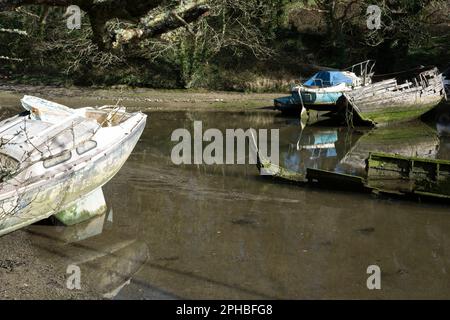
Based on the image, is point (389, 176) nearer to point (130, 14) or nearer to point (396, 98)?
point (130, 14)

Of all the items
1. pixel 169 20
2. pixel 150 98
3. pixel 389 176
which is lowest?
pixel 389 176

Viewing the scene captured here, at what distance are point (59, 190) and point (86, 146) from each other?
3.43ft

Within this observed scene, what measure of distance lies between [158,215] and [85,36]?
58.0 feet

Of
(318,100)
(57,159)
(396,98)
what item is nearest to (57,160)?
(57,159)

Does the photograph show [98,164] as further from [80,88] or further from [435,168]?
[80,88]

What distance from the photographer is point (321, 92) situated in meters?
23.3

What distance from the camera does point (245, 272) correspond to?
9.39 meters

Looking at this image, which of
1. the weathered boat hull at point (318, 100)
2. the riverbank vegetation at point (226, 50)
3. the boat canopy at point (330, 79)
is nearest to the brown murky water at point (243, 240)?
the weathered boat hull at point (318, 100)

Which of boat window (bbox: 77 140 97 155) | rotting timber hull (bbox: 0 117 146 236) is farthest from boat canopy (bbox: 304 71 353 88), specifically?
boat window (bbox: 77 140 97 155)

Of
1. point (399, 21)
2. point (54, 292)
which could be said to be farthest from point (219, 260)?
point (399, 21)

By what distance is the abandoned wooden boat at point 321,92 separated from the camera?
76.7 feet

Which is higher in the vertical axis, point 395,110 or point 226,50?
point 226,50

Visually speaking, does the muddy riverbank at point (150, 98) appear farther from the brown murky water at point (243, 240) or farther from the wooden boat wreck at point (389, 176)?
the wooden boat wreck at point (389, 176)

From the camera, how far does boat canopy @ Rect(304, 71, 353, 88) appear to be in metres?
24.3
